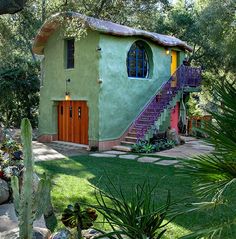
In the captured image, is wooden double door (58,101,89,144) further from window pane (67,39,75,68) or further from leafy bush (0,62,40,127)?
leafy bush (0,62,40,127)

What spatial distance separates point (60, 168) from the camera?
1000cm

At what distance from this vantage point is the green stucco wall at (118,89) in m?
13.9

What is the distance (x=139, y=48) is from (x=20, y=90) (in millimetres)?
8001

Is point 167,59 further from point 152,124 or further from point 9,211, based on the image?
point 9,211

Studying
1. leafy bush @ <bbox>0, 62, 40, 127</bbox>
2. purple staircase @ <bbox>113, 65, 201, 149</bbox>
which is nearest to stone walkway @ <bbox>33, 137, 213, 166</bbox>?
purple staircase @ <bbox>113, 65, 201, 149</bbox>

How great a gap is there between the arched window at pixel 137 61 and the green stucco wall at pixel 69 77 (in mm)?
2049

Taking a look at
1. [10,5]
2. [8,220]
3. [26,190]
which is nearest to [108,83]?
[10,5]

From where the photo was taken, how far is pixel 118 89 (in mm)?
14477

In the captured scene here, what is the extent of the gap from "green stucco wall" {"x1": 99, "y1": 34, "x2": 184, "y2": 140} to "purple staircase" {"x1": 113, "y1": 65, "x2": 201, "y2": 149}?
1.34 feet

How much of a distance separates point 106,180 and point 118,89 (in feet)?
21.8

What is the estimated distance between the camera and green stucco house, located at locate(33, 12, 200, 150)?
13.9 metres

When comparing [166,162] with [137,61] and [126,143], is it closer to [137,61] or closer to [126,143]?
[126,143]

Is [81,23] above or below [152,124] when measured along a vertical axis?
above

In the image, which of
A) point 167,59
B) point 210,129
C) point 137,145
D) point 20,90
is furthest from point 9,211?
point 20,90
